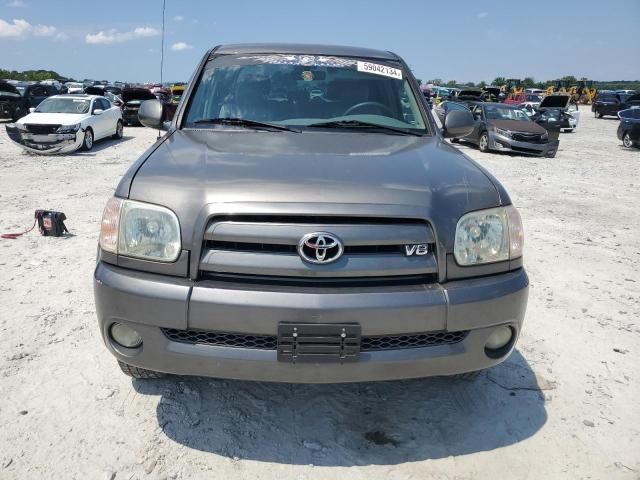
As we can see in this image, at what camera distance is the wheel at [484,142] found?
14.8m

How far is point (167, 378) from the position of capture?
280cm

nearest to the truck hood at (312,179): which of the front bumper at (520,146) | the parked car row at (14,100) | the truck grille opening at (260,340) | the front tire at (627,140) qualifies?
the truck grille opening at (260,340)

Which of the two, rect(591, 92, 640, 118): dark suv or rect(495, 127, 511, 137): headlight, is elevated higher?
rect(591, 92, 640, 118): dark suv

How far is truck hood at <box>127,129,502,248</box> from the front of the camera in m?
2.03

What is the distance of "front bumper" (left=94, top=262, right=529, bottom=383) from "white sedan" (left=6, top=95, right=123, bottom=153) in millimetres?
11930

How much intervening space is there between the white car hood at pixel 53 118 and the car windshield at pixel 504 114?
11.7m

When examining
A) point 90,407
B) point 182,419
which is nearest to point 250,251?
point 182,419

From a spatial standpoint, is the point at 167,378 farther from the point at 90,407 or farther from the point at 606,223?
the point at 606,223

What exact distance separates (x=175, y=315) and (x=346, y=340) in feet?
2.22

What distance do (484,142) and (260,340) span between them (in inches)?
564

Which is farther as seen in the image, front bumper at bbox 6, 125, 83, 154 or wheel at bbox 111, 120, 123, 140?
wheel at bbox 111, 120, 123, 140

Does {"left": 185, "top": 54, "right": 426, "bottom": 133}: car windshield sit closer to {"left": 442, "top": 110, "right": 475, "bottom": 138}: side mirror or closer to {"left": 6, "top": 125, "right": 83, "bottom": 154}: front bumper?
{"left": 442, "top": 110, "right": 475, "bottom": 138}: side mirror

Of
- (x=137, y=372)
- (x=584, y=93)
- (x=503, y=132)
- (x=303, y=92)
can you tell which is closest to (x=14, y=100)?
(x=503, y=132)

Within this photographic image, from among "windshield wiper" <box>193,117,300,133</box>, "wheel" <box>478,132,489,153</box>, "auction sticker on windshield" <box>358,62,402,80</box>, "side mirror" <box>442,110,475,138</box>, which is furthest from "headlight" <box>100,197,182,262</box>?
"wheel" <box>478,132,489,153</box>
